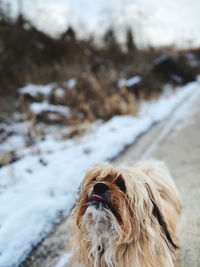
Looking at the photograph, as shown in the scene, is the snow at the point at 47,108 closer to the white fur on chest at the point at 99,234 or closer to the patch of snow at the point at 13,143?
the patch of snow at the point at 13,143

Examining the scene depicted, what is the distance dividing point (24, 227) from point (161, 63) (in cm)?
1485

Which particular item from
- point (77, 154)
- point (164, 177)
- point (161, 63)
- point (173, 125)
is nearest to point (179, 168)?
point (164, 177)

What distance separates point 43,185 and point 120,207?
72.2 inches

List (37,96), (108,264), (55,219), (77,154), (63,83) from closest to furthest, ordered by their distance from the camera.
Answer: (108,264) → (55,219) → (77,154) → (37,96) → (63,83)

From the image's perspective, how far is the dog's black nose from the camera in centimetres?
147

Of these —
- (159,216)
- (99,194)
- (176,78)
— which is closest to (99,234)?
(99,194)

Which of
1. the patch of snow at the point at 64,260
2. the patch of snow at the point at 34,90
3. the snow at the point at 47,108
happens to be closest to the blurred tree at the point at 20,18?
the patch of snow at the point at 34,90

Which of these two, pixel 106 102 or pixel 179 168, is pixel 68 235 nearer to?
pixel 179 168

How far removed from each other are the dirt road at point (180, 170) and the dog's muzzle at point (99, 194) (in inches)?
33.8

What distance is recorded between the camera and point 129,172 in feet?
5.42

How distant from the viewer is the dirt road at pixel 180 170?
1.98m

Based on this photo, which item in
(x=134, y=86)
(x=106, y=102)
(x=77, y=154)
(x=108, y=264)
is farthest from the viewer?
(x=134, y=86)

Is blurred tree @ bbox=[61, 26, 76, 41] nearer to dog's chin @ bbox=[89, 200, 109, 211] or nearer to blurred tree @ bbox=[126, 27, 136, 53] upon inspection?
blurred tree @ bbox=[126, 27, 136, 53]

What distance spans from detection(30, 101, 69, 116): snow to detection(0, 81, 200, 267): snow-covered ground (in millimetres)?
1855
